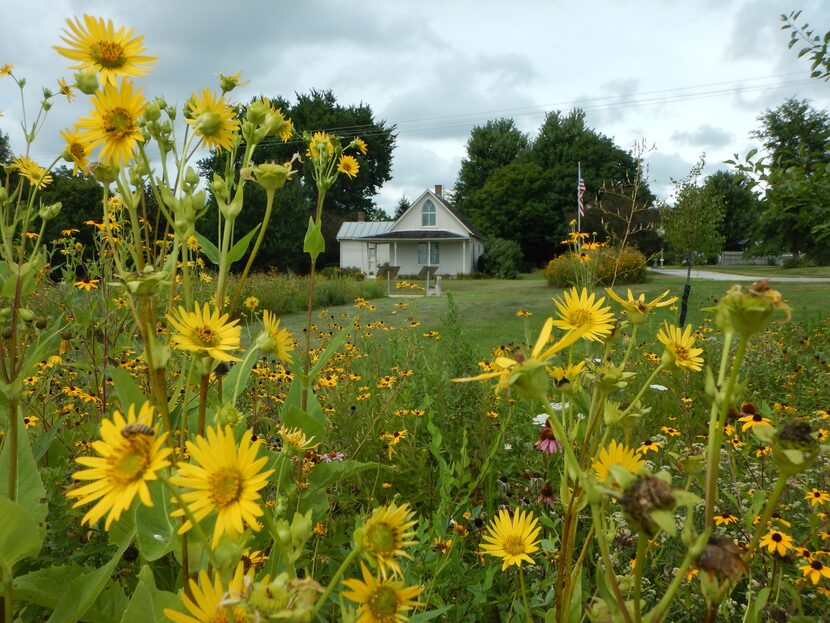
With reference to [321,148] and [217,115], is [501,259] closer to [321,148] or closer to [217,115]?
[321,148]

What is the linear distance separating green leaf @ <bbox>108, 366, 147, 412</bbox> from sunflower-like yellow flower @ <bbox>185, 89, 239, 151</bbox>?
0.40 metres

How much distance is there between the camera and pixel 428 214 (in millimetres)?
28672

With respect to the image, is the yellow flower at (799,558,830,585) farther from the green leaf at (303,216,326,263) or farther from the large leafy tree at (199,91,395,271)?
the large leafy tree at (199,91,395,271)

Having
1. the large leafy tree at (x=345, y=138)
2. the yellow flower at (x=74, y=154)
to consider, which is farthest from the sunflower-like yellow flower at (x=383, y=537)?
the large leafy tree at (x=345, y=138)

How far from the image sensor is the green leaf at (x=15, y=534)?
28.8 inches

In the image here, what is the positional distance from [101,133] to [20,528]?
0.55 metres

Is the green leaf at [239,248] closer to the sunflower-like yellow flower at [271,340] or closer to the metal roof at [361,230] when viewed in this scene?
the sunflower-like yellow flower at [271,340]

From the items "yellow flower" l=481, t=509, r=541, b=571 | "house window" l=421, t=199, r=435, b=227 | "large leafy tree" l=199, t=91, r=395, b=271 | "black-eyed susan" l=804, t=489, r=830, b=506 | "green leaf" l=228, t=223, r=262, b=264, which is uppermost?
"large leafy tree" l=199, t=91, r=395, b=271

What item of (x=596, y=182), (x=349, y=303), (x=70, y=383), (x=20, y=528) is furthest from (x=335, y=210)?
(x=20, y=528)

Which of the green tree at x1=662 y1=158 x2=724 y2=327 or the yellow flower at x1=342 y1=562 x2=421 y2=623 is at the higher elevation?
the green tree at x1=662 y1=158 x2=724 y2=327

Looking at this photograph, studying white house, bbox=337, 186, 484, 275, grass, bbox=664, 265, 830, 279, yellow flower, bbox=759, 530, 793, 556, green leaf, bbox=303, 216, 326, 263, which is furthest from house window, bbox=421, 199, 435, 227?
yellow flower, bbox=759, 530, 793, 556

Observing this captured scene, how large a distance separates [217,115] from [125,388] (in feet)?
1.50

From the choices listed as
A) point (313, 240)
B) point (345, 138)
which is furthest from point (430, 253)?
point (313, 240)

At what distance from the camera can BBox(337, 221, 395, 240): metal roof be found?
28.8 meters
